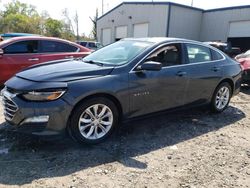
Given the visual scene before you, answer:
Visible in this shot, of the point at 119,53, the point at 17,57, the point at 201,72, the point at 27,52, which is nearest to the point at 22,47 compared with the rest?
the point at 27,52

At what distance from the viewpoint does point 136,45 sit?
5.00 m

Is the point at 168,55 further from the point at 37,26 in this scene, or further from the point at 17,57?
the point at 37,26

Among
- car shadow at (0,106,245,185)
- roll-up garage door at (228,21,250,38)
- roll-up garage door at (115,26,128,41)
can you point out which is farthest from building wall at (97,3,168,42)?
car shadow at (0,106,245,185)

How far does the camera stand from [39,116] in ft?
12.2

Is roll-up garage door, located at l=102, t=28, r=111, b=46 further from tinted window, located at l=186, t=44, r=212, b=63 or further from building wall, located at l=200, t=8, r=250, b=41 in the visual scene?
tinted window, located at l=186, t=44, r=212, b=63

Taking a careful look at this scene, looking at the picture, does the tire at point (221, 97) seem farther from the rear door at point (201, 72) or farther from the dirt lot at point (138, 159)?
the dirt lot at point (138, 159)

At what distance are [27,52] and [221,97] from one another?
16.3ft

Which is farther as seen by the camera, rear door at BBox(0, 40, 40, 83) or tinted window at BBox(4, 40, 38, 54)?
tinted window at BBox(4, 40, 38, 54)

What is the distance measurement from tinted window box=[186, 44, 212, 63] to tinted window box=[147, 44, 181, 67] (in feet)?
0.90

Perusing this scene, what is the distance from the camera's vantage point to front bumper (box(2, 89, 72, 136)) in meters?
3.70

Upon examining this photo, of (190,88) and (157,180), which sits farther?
(190,88)

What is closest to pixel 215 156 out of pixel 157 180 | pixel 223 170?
pixel 223 170

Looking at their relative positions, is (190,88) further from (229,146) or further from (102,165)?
(102,165)

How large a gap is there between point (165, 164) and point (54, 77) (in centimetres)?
187
